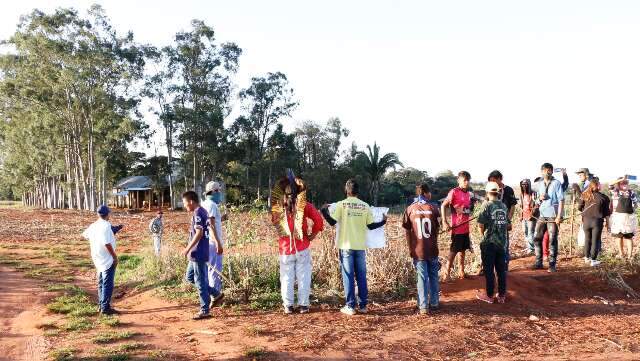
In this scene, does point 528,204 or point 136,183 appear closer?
point 528,204

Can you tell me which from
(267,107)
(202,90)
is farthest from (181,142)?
(267,107)

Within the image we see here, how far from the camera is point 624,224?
27.4 feet

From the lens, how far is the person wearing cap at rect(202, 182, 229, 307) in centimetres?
637

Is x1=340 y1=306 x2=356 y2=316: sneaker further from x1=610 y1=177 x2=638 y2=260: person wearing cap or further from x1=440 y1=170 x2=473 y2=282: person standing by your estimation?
x1=610 y1=177 x2=638 y2=260: person wearing cap

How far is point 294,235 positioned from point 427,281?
1.70 m

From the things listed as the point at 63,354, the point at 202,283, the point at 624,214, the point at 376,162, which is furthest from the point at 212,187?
the point at 376,162

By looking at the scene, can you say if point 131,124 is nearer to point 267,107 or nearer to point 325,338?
point 267,107

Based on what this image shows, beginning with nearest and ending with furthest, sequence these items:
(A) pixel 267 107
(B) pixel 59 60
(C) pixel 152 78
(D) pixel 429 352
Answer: (D) pixel 429 352 < (B) pixel 59 60 < (C) pixel 152 78 < (A) pixel 267 107

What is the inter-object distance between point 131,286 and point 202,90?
28.9 metres

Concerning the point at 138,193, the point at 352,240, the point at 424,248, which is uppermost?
the point at 138,193

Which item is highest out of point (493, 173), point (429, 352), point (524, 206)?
point (493, 173)

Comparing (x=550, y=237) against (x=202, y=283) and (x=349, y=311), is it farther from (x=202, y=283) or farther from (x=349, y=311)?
(x=202, y=283)

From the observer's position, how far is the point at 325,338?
17.1ft

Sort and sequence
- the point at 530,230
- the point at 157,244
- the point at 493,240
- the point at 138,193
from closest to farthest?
1. the point at 493,240
2. the point at 530,230
3. the point at 157,244
4. the point at 138,193
